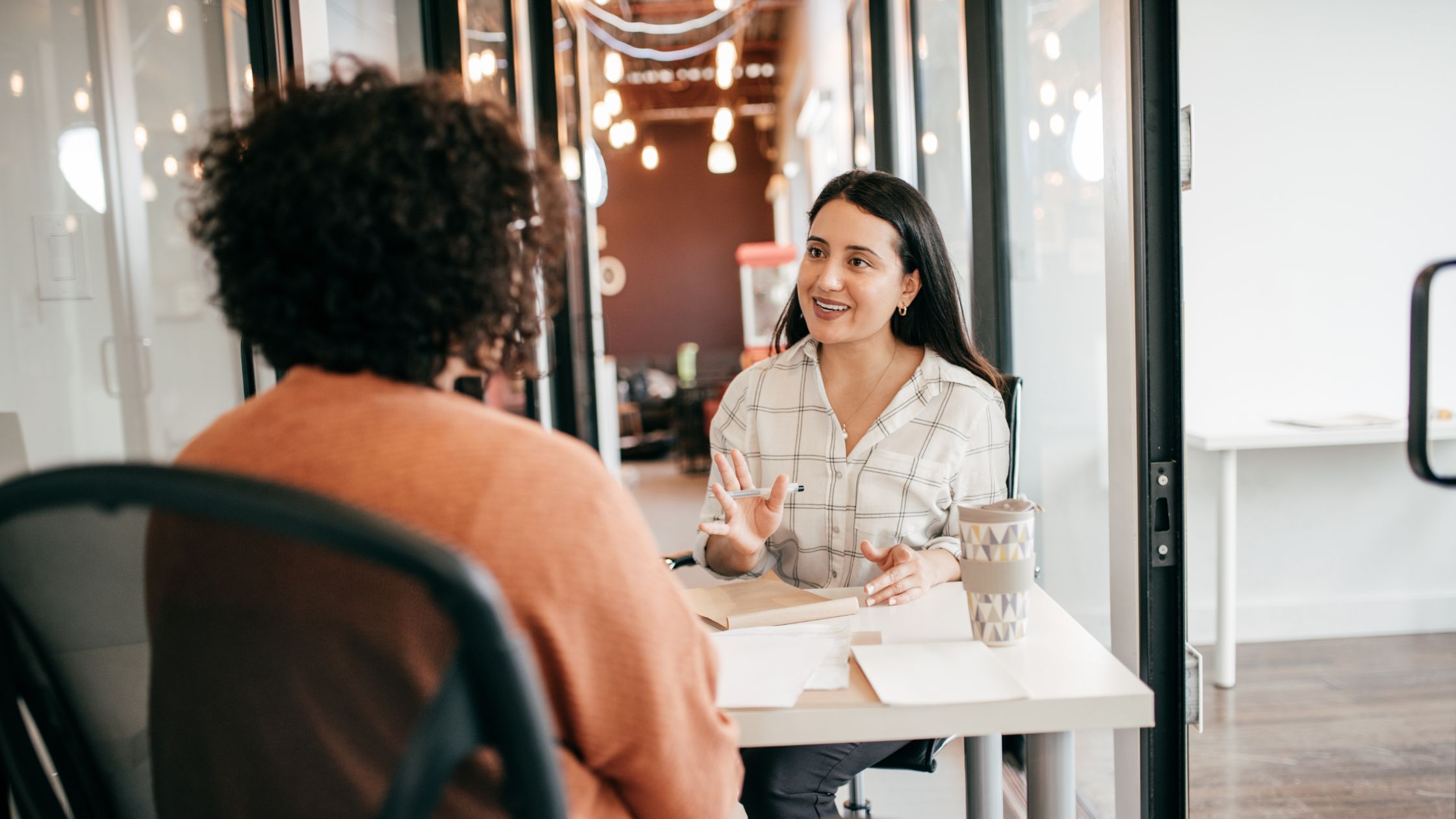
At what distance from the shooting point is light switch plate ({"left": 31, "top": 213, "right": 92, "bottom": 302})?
1456 millimetres

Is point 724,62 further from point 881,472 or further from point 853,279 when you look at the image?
point 881,472

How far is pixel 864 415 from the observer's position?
1912 millimetres

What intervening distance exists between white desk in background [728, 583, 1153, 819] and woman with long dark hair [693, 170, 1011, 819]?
424 mm

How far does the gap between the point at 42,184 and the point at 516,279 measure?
1.03 meters

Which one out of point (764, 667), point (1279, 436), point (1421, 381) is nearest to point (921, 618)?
point (764, 667)

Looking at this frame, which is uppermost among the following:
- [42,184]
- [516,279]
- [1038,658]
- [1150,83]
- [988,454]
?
[1150,83]

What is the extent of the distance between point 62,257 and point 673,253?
12.0m

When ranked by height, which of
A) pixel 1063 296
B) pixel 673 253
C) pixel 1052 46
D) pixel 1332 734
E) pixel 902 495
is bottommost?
pixel 1332 734

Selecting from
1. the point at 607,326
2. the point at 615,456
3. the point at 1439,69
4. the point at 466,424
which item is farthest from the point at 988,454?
the point at 607,326

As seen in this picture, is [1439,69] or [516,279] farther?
[1439,69]

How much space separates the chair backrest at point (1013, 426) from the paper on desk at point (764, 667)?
2.52 ft

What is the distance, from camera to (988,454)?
1.85 meters

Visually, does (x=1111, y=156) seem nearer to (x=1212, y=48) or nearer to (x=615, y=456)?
(x=1212, y=48)

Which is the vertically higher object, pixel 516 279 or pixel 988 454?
pixel 516 279
